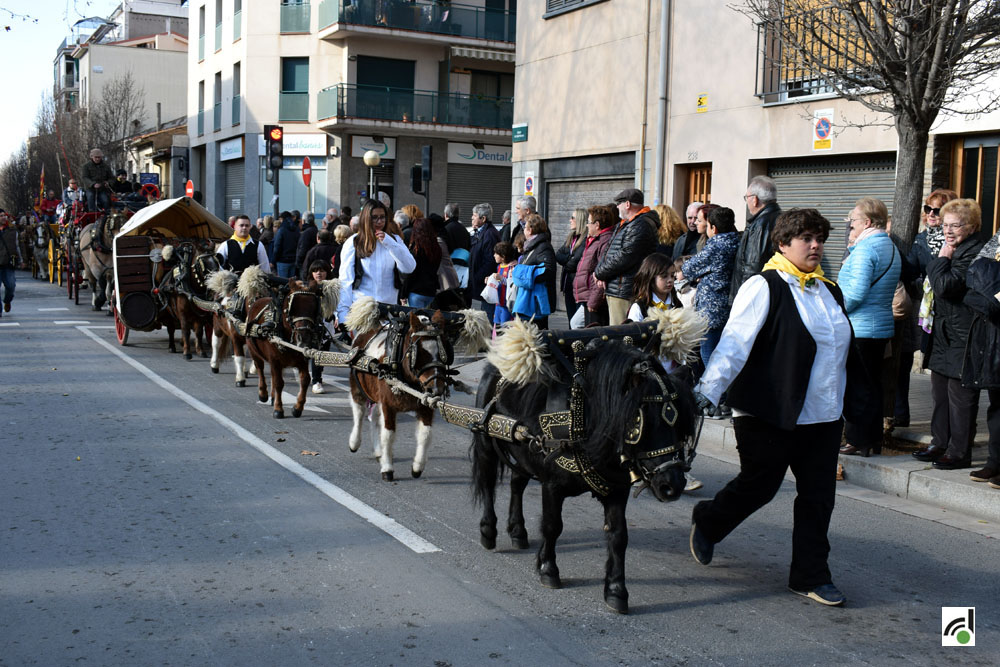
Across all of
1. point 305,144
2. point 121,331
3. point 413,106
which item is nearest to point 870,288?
point 121,331

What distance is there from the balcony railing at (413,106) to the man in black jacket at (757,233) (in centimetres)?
3007

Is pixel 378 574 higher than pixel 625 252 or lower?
lower

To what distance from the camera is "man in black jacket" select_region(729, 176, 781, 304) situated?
27.2ft

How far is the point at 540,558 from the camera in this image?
17.3 feet

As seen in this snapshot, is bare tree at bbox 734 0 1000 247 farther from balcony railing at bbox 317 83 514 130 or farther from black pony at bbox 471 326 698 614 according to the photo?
balcony railing at bbox 317 83 514 130

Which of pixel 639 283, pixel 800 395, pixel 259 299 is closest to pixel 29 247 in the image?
pixel 259 299

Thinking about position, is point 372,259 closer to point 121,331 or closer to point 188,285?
point 188,285

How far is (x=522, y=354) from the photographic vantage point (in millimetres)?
4801

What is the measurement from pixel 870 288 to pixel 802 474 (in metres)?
3.38

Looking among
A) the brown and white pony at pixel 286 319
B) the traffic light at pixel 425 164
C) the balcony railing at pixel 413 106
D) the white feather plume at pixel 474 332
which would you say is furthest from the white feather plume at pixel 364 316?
the balcony railing at pixel 413 106

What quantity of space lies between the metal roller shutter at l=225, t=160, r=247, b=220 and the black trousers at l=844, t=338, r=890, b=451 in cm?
3562

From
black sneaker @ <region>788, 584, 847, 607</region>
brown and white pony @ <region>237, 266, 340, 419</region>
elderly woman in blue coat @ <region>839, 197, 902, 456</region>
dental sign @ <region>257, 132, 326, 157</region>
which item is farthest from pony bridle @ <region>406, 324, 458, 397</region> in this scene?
dental sign @ <region>257, 132, 326, 157</region>

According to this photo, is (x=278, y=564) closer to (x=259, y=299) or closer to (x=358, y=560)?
(x=358, y=560)

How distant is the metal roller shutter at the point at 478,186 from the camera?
3950cm
